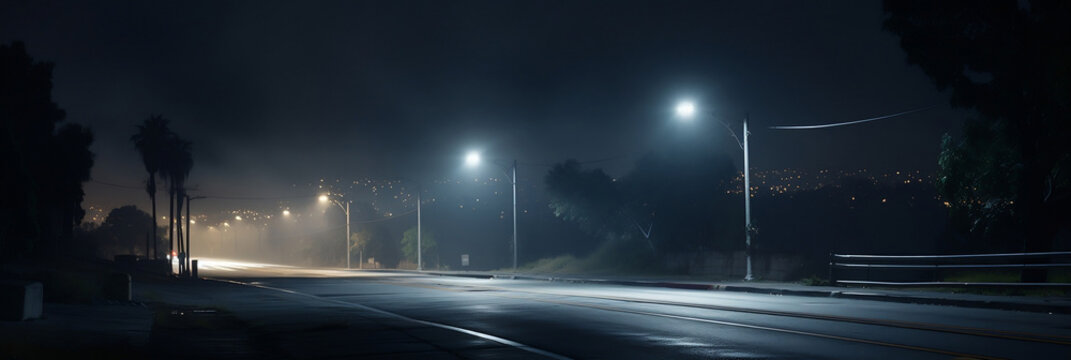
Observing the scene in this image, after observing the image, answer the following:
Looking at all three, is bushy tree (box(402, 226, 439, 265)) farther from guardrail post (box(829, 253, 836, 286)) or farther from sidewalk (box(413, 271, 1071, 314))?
guardrail post (box(829, 253, 836, 286))

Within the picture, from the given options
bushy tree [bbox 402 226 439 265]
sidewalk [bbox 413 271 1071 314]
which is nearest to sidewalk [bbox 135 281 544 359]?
sidewalk [bbox 413 271 1071 314]

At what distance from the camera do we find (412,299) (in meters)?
24.5

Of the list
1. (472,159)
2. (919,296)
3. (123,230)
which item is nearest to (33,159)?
(472,159)

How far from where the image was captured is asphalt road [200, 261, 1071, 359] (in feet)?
35.3

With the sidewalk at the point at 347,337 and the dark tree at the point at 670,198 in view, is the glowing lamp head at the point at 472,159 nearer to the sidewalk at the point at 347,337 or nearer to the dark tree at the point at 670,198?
the dark tree at the point at 670,198

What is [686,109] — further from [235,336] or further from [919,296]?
[235,336]

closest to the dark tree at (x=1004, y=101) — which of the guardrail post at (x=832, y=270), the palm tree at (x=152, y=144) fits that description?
the guardrail post at (x=832, y=270)

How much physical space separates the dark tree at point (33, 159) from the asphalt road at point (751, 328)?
14.9m

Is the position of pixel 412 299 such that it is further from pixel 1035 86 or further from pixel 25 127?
pixel 25 127

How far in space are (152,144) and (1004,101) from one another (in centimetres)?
7827

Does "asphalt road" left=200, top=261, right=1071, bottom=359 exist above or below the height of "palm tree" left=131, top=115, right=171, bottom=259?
below

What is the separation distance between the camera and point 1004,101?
77.7 feet

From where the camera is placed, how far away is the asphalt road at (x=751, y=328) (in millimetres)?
10750

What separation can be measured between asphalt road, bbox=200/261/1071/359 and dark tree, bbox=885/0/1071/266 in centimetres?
690
